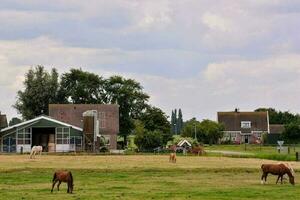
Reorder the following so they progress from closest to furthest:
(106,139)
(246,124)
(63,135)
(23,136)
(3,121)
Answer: (23,136)
(63,135)
(106,139)
(3,121)
(246,124)

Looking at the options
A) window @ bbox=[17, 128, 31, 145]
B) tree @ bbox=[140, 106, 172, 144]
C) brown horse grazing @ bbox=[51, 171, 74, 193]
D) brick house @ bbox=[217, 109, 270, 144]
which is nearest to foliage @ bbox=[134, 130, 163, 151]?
tree @ bbox=[140, 106, 172, 144]

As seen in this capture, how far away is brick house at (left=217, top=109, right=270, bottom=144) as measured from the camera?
164 meters

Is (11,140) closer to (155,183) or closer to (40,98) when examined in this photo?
(40,98)

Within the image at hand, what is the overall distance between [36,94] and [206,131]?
34.5m

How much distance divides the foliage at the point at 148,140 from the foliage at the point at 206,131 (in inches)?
1402

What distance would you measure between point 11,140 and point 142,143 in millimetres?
19646

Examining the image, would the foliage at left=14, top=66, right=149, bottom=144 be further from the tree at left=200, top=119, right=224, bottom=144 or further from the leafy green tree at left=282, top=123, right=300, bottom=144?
the leafy green tree at left=282, top=123, right=300, bottom=144

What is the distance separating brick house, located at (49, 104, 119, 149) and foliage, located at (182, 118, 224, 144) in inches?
1069

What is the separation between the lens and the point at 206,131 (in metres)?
142

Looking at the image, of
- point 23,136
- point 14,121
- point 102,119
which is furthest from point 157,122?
point 14,121

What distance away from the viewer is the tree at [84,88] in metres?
142

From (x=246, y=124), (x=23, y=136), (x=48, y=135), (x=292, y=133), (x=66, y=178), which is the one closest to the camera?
(x=66, y=178)

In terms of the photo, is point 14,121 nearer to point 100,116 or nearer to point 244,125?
point 100,116

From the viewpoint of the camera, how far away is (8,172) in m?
49.3
